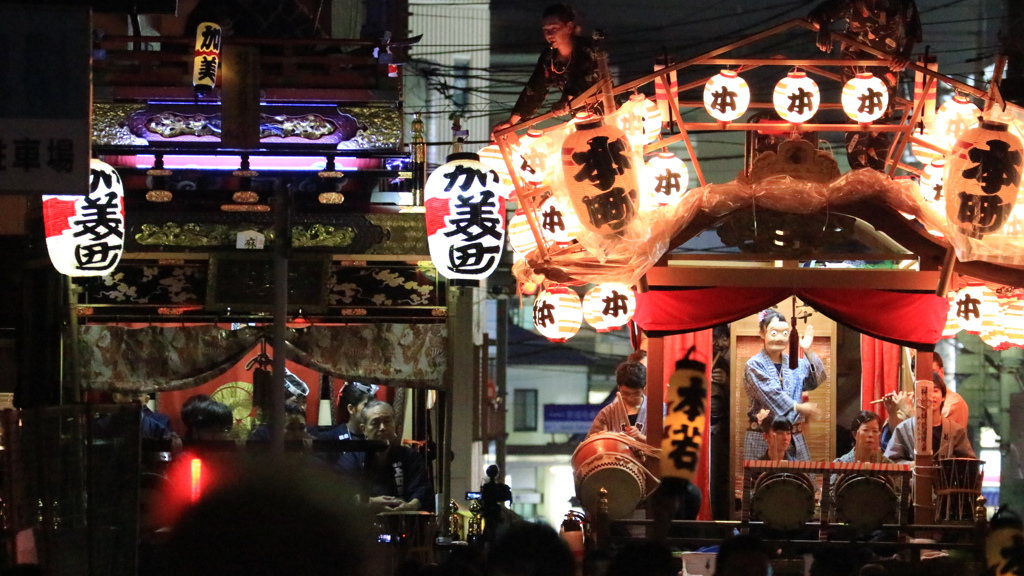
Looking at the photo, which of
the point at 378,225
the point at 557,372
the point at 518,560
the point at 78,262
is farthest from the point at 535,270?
the point at 557,372

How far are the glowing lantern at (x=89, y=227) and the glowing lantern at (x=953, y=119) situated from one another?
10050 mm

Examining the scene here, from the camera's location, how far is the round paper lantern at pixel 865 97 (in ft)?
40.2

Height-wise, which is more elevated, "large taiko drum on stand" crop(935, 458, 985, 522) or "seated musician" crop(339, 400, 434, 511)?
"large taiko drum on stand" crop(935, 458, 985, 522)

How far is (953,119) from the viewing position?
1216cm

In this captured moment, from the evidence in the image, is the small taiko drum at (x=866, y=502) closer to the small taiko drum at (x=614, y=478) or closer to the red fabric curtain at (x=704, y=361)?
the small taiko drum at (x=614, y=478)

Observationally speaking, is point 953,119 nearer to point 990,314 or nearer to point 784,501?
point 990,314

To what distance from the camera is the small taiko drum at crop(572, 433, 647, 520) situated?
1152cm

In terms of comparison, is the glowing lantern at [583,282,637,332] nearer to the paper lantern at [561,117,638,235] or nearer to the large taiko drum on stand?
the paper lantern at [561,117,638,235]

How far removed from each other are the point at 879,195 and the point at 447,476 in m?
8.03

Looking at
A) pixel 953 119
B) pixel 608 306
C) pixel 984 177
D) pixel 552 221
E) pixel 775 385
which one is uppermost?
pixel 953 119

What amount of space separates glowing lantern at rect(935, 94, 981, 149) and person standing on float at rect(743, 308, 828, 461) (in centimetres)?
286

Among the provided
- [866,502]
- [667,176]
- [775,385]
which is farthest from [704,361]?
[866,502]

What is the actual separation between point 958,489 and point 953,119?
3666mm

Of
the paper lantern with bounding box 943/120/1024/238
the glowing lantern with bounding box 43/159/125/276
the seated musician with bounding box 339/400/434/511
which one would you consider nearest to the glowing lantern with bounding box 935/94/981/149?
the paper lantern with bounding box 943/120/1024/238
